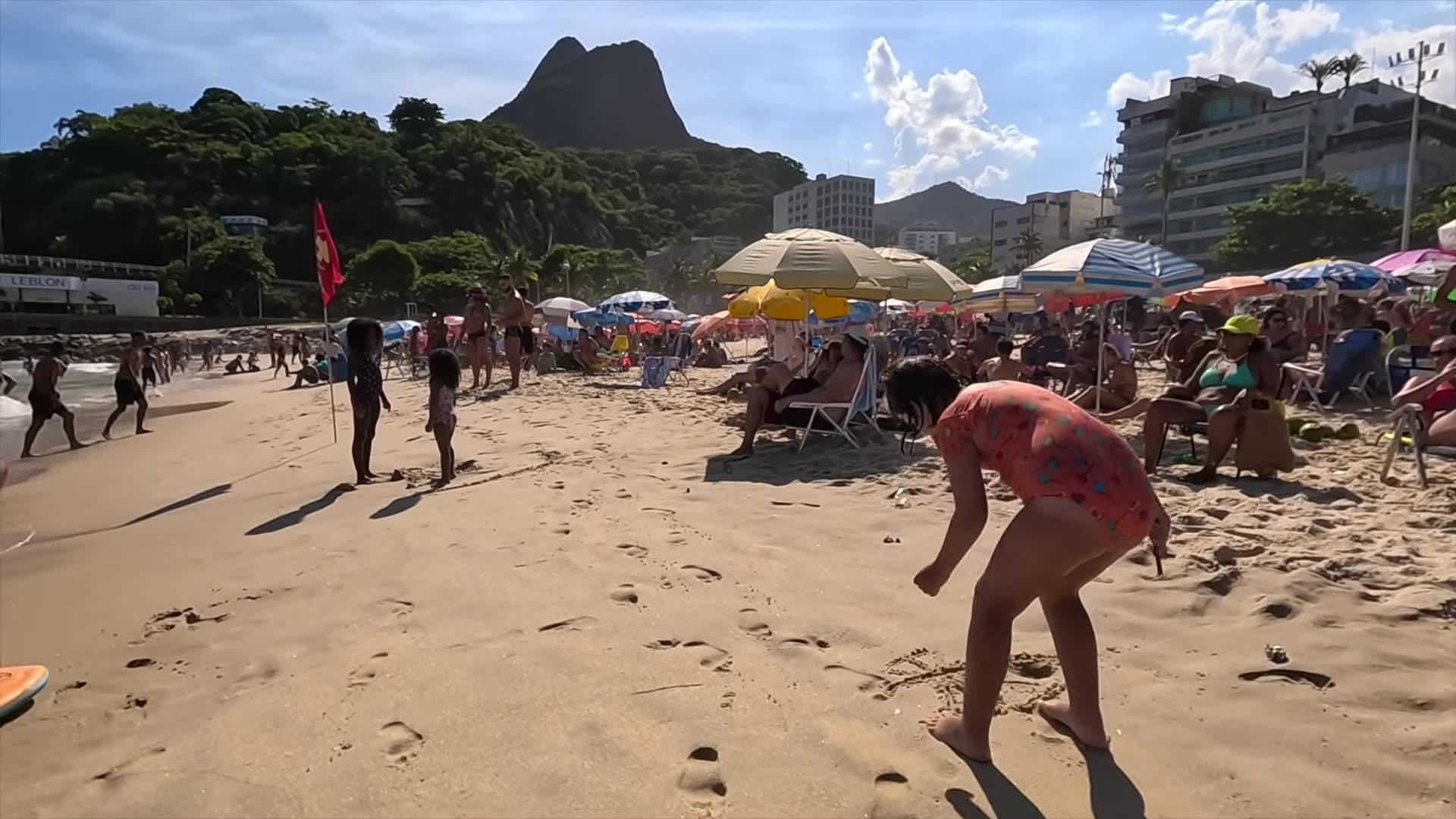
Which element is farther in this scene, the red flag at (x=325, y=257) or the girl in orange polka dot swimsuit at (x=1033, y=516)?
the red flag at (x=325, y=257)

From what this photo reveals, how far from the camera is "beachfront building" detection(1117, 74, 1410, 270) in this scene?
65312mm

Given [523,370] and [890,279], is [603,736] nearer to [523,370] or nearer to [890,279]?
[890,279]

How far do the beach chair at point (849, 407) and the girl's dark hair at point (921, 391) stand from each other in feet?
12.5

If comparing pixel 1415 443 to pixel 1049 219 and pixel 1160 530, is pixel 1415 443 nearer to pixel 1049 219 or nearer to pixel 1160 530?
pixel 1160 530

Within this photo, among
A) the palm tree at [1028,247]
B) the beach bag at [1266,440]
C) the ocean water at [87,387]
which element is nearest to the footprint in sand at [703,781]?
the beach bag at [1266,440]

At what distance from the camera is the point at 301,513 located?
16.7 feet

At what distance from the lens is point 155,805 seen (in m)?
2.04

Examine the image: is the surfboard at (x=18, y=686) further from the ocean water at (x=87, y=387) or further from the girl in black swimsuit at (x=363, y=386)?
the ocean water at (x=87, y=387)

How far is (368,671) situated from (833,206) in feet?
428

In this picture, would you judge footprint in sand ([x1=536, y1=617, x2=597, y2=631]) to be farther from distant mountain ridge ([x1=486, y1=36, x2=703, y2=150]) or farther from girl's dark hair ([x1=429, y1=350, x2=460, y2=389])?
distant mountain ridge ([x1=486, y1=36, x2=703, y2=150])

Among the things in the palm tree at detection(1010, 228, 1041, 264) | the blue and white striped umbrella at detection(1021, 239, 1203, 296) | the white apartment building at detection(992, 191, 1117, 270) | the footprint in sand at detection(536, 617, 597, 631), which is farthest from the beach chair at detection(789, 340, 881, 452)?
the white apartment building at detection(992, 191, 1117, 270)

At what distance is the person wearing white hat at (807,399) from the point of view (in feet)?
19.9

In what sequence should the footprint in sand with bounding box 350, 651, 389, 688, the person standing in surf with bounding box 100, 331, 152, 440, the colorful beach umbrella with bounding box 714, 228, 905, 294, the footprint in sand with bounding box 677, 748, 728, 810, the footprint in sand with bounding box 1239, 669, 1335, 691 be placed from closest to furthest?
the footprint in sand with bounding box 677, 748, 728, 810 < the footprint in sand with bounding box 1239, 669, 1335, 691 < the footprint in sand with bounding box 350, 651, 389, 688 < the colorful beach umbrella with bounding box 714, 228, 905, 294 < the person standing in surf with bounding box 100, 331, 152, 440

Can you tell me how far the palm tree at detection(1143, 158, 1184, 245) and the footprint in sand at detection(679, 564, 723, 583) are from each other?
7794 cm
